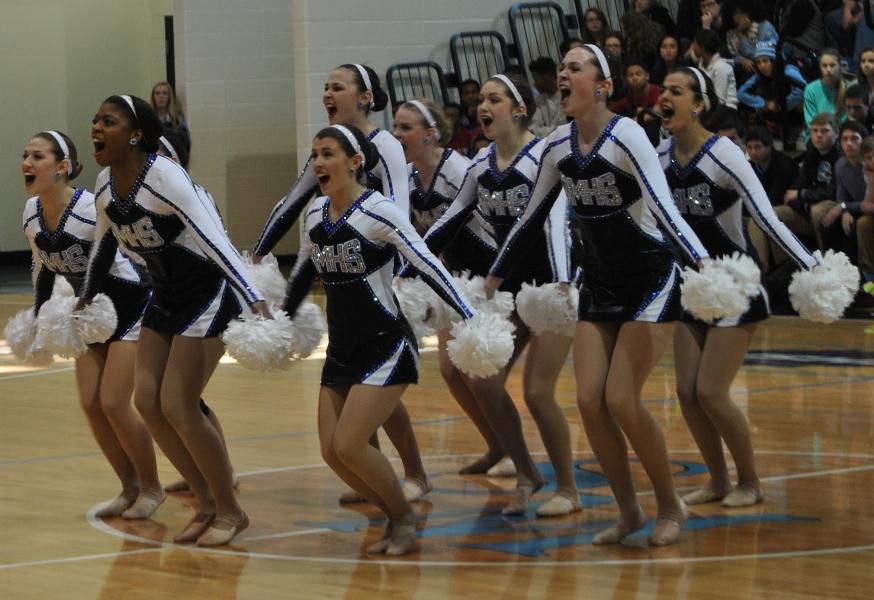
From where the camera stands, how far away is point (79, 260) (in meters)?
6.29

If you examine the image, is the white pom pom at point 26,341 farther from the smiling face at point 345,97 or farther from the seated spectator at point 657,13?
the seated spectator at point 657,13

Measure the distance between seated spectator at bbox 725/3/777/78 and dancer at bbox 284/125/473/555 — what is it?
27.5 ft

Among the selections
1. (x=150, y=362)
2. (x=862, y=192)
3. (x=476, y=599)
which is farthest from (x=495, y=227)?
(x=862, y=192)

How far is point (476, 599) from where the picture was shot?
4.90m

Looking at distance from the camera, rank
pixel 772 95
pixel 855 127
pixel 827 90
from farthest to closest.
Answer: pixel 772 95, pixel 827 90, pixel 855 127

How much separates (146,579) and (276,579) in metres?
0.42

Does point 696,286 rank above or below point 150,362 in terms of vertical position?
above

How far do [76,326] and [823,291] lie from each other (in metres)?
2.69

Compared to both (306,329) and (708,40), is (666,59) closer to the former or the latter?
(708,40)

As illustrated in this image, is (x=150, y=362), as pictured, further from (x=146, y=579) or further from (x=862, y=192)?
(x=862, y=192)

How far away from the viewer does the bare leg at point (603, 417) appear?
5441 millimetres

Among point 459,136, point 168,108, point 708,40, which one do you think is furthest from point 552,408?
point 168,108

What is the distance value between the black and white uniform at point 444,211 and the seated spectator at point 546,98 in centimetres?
638

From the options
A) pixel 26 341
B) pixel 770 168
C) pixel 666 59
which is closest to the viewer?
pixel 26 341
